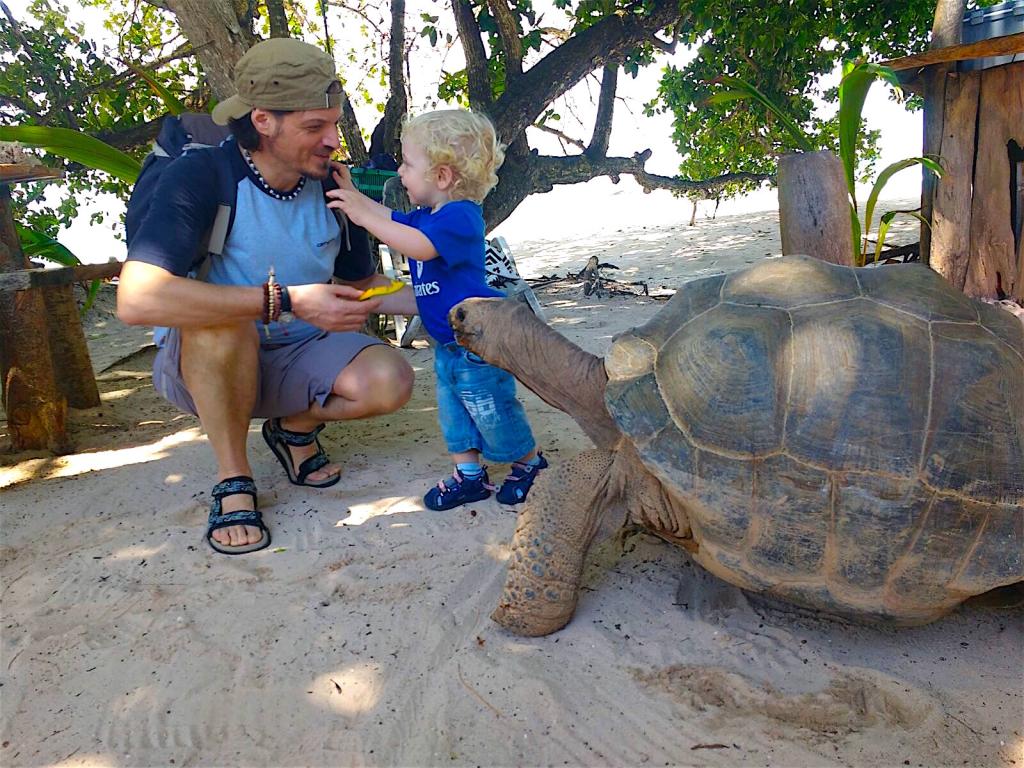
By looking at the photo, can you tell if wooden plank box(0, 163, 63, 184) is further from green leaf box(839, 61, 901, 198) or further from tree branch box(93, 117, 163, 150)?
green leaf box(839, 61, 901, 198)

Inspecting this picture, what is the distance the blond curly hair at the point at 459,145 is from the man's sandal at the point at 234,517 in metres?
1.33

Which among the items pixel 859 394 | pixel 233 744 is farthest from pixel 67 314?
pixel 859 394

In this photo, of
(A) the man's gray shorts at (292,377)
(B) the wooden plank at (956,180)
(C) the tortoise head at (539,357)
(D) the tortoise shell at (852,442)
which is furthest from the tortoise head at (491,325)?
(B) the wooden plank at (956,180)

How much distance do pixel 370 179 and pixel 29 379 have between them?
74.7 inches

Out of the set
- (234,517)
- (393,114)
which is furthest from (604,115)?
(234,517)

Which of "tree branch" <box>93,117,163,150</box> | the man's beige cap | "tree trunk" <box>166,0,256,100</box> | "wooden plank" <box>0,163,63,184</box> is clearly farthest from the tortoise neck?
"tree branch" <box>93,117,163,150</box>

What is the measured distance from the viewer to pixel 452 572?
2395 millimetres

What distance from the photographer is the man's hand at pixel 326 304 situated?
256cm

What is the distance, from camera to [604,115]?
7.32 meters

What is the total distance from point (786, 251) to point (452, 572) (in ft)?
6.47

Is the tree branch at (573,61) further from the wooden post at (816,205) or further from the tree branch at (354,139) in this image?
the wooden post at (816,205)

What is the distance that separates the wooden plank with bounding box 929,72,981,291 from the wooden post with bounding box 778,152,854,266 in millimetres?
947

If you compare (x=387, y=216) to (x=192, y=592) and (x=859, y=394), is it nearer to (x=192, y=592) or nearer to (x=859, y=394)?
(x=192, y=592)

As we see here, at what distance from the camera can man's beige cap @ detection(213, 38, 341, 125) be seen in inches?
100.0
